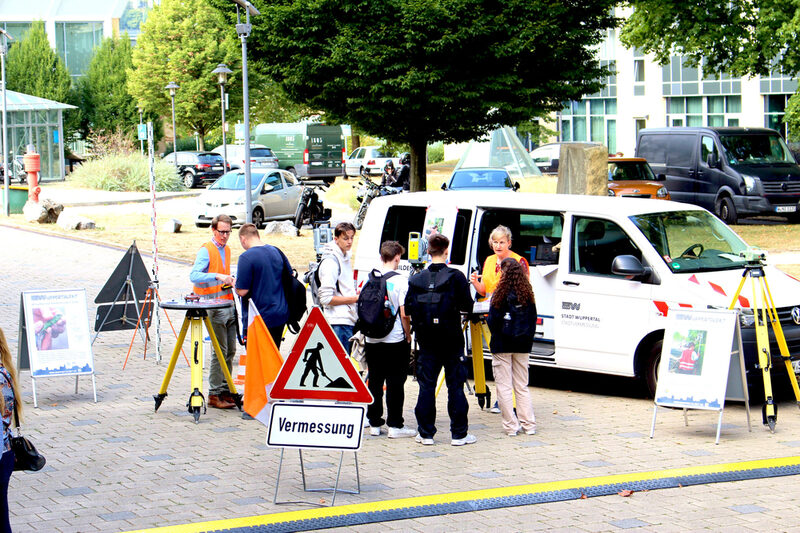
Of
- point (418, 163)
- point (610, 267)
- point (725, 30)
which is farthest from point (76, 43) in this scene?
point (610, 267)

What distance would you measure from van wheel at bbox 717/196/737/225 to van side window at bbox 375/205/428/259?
57.4ft

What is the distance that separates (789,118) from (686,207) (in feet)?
53.4

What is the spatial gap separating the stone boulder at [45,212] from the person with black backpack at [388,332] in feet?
83.2

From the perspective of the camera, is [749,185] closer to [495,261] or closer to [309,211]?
[309,211]

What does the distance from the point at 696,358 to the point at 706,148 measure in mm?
20485


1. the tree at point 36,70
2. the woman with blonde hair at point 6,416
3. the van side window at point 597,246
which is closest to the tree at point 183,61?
the tree at point 36,70

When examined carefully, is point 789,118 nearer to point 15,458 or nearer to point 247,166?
point 247,166

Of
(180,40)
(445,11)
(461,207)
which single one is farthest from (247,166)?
(180,40)

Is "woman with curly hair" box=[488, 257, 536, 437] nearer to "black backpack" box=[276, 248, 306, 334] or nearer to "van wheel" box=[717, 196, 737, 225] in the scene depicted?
"black backpack" box=[276, 248, 306, 334]

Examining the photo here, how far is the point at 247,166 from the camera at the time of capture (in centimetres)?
2245

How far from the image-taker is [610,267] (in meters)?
10.3

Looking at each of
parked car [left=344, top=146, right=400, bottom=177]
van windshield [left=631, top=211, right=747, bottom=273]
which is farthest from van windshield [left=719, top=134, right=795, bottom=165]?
parked car [left=344, top=146, right=400, bottom=177]

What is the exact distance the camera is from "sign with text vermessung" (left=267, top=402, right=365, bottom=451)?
712cm

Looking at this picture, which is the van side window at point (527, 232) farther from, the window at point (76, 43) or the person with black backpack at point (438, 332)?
the window at point (76, 43)
